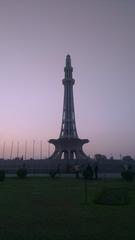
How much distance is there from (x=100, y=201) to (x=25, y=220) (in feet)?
12.8

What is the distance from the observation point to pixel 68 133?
83875 mm

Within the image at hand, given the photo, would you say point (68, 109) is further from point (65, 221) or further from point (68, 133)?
point (65, 221)

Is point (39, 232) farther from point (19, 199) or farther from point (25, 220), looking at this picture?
point (19, 199)

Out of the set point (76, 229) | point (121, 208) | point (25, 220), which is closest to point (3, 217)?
point (25, 220)

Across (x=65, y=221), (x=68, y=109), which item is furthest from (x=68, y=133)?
(x=65, y=221)

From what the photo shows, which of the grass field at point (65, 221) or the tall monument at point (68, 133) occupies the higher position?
the tall monument at point (68, 133)

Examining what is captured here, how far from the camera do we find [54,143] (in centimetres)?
8500

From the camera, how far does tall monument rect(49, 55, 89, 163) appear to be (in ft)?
271

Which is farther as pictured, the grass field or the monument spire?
the monument spire

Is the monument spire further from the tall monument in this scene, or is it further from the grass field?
the grass field

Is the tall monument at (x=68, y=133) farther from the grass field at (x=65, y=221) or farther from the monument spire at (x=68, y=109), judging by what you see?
the grass field at (x=65, y=221)

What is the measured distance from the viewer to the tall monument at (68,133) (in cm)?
8275

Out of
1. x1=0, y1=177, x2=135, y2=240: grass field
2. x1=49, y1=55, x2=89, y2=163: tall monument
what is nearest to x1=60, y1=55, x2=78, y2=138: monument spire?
x1=49, y1=55, x2=89, y2=163: tall monument

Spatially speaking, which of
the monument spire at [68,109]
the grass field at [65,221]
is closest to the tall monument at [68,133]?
the monument spire at [68,109]
